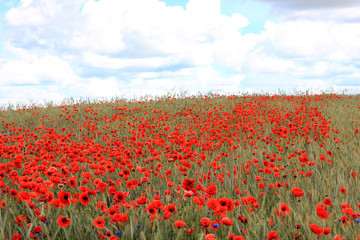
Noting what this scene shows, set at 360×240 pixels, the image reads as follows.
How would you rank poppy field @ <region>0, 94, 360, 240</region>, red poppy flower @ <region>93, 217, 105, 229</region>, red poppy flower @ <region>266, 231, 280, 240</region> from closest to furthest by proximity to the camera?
red poppy flower @ <region>266, 231, 280, 240</region> → red poppy flower @ <region>93, 217, 105, 229</region> → poppy field @ <region>0, 94, 360, 240</region>

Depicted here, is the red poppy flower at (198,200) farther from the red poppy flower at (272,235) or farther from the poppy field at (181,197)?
the red poppy flower at (272,235)

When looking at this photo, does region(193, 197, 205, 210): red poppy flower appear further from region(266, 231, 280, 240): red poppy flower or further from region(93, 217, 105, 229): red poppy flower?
region(93, 217, 105, 229): red poppy flower

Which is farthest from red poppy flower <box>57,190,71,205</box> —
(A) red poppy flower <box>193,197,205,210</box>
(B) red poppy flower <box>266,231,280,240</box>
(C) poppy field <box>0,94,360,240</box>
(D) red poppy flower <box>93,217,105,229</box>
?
(B) red poppy flower <box>266,231,280,240</box>

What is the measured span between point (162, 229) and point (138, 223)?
0.27 metres

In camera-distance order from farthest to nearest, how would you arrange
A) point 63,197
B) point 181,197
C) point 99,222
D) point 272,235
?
point 181,197 → point 63,197 → point 99,222 → point 272,235

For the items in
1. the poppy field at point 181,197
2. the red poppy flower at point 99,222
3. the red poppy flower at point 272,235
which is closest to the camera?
the red poppy flower at point 272,235

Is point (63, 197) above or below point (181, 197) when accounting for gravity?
above

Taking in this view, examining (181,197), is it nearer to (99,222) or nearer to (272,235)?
(99,222)

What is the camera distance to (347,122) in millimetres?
8859

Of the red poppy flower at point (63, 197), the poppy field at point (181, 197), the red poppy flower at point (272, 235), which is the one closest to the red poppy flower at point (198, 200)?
the poppy field at point (181, 197)

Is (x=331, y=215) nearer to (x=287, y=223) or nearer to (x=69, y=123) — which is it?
(x=287, y=223)

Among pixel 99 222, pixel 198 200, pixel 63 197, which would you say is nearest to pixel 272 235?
pixel 198 200

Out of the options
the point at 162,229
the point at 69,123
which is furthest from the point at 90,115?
the point at 162,229

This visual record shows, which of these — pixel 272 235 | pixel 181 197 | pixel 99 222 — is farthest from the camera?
pixel 181 197
